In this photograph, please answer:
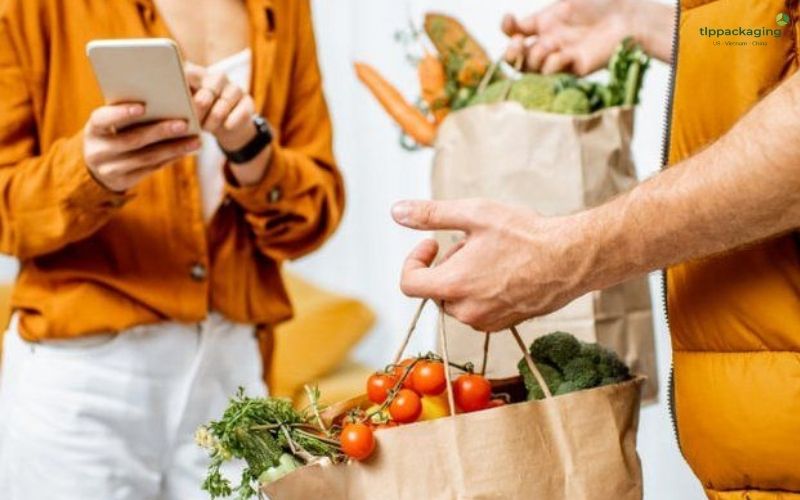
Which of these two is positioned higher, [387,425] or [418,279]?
[418,279]

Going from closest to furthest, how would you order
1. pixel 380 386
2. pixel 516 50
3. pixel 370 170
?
pixel 380 386 → pixel 516 50 → pixel 370 170

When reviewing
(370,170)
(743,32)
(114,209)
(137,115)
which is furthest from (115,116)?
(370,170)

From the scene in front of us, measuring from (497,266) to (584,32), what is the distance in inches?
28.7

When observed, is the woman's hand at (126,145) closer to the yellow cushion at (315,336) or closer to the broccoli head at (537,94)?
the broccoli head at (537,94)

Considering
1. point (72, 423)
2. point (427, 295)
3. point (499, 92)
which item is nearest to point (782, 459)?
point (427, 295)

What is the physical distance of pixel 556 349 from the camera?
1.09 metres

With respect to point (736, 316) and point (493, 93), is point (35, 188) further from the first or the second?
point (736, 316)

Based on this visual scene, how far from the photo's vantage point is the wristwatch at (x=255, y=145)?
1514 millimetres

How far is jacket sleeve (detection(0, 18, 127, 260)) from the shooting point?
1.40 metres

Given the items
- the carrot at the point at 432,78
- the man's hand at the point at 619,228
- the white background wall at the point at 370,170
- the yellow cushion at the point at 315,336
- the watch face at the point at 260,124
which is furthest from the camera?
the white background wall at the point at 370,170

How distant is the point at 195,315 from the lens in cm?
151

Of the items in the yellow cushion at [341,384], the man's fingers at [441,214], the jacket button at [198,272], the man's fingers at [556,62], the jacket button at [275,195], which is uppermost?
the man's fingers at [556,62]

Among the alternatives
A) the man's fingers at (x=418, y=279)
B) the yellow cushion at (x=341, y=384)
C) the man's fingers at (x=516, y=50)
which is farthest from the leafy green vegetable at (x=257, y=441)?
the yellow cushion at (x=341, y=384)

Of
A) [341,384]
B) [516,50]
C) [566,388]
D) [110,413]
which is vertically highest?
[516,50]
